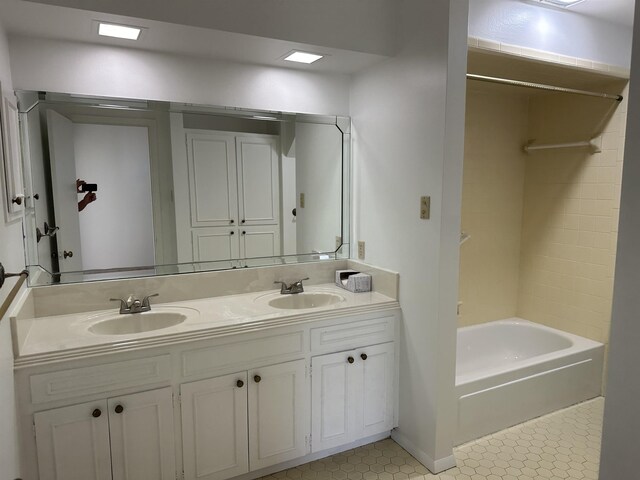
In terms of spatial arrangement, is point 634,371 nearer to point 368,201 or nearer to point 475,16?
point 368,201

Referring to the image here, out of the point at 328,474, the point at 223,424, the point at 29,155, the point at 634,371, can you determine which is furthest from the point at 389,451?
the point at 29,155

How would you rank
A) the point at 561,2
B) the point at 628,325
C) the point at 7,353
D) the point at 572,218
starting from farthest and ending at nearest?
the point at 572,218, the point at 561,2, the point at 7,353, the point at 628,325

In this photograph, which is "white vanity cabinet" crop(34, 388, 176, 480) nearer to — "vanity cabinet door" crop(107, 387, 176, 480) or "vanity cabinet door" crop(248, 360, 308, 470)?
"vanity cabinet door" crop(107, 387, 176, 480)

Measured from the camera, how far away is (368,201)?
263cm

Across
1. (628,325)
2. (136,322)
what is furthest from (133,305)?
(628,325)

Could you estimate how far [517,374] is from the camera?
8.47 ft

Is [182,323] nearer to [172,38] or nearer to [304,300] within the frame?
[304,300]

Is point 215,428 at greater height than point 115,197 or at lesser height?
lesser

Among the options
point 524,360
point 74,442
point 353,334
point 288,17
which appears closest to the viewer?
point 74,442

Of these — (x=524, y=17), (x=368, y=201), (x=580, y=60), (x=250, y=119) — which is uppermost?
(x=524, y=17)

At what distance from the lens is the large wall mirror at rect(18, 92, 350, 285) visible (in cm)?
209

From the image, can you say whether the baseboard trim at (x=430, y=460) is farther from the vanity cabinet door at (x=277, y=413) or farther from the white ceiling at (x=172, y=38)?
the white ceiling at (x=172, y=38)

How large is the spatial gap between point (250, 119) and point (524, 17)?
5.33 ft

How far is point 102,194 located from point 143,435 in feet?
3.76
